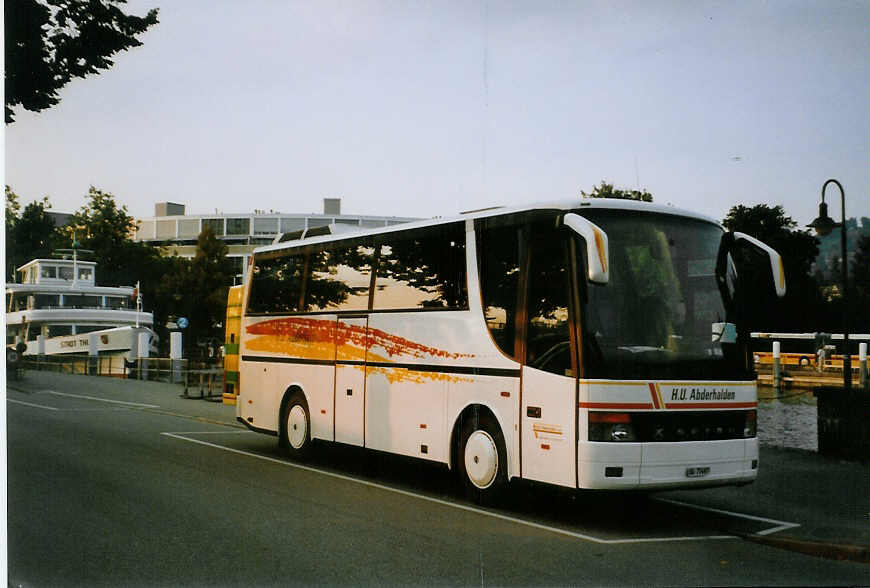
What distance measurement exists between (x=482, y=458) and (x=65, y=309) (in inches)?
331

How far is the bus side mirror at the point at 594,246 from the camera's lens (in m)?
7.80

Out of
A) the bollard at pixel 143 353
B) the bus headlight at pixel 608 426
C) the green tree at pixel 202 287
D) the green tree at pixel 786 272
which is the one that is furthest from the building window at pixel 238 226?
the bus headlight at pixel 608 426

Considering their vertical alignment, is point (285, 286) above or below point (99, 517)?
above

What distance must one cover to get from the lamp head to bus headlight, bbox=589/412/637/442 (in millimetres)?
5438

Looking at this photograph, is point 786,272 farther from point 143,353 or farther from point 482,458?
point 143,353

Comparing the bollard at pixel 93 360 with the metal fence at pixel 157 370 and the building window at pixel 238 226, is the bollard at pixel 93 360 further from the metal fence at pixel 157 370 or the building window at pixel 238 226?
the building window at pixel 238 226

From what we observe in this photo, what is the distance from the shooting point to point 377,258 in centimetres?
1157

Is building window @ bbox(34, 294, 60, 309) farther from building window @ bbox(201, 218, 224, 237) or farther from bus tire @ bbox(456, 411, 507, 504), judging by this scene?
bus tire @ bbox(456, 411, 507, 504)

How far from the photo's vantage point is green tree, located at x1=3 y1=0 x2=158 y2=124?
10625 millimetres

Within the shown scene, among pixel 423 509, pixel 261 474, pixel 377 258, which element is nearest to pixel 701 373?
pixel 423 509

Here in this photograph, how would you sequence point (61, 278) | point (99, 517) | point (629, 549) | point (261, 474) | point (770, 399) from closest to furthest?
point (629, 549), point (99, 517), point (261, 474), point (61, 278), point (770, 399)

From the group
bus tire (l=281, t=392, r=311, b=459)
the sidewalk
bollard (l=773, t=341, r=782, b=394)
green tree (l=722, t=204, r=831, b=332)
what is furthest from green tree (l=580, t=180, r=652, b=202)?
bollard (l=773, t=341, r=782, b=394)

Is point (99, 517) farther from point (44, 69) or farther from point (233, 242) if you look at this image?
point (233, 242)

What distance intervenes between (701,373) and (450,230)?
3279 millimetres
